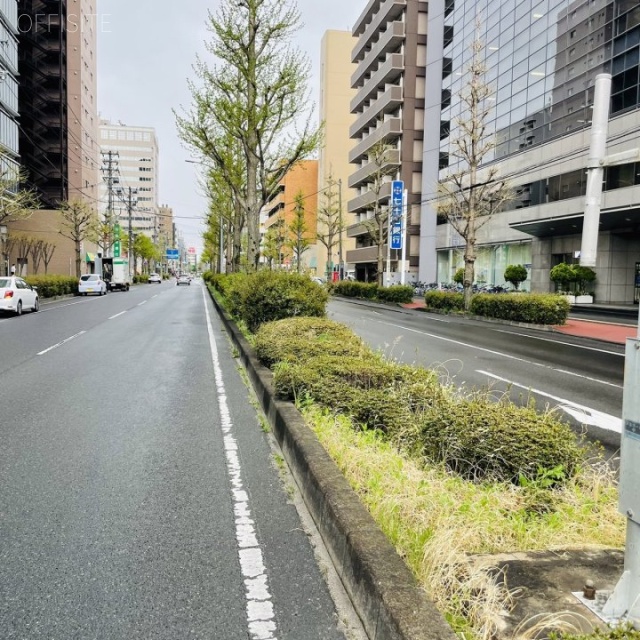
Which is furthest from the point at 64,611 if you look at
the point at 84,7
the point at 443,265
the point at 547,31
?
the point at 84,7

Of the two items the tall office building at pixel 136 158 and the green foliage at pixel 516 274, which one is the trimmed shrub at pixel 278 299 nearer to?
the green foliage at pixel 516 274

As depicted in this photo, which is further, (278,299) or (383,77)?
(383,77)

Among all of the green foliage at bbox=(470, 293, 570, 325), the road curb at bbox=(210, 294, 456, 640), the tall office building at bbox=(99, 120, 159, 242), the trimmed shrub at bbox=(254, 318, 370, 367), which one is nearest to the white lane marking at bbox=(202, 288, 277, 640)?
the road curb at bbox=(210, 294, 456, 640)

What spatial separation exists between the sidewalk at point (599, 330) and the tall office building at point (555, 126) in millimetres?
6706

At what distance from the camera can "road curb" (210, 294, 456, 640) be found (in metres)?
2.33

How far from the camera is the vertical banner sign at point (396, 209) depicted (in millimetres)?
Result: 41062

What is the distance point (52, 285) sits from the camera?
3525 cm

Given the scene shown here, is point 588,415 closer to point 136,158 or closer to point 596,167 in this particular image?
point 596,167

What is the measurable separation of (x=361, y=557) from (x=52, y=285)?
3639cm

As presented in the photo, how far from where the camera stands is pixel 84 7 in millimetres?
69000

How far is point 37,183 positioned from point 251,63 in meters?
51.0

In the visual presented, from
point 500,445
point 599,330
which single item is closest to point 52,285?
point 599,330

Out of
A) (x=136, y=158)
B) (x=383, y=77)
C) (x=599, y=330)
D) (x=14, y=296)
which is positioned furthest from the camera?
(x=136, y=158)

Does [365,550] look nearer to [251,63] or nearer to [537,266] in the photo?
[251,63]
